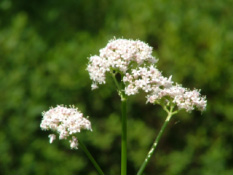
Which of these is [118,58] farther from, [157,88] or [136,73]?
[157,88]

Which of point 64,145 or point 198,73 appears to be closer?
point 64,145

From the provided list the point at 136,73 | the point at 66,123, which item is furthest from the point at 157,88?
the point at 66,123

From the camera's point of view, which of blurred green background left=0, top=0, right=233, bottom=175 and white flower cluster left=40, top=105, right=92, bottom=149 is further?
blurred green background left=0, top=0, right=233, bottom=175

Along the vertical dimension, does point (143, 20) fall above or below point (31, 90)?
above

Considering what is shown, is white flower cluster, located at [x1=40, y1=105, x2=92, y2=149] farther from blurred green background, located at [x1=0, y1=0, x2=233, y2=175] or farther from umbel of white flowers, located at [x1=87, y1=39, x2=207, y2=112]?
blurred green background, located at [x1=0, y1=0, x2=233, y2=175]

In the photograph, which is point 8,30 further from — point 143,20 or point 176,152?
point 176,152

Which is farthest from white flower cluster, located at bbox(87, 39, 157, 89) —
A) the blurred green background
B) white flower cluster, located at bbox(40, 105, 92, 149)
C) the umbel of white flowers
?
the blurred green background

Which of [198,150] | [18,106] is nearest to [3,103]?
[18,106]
